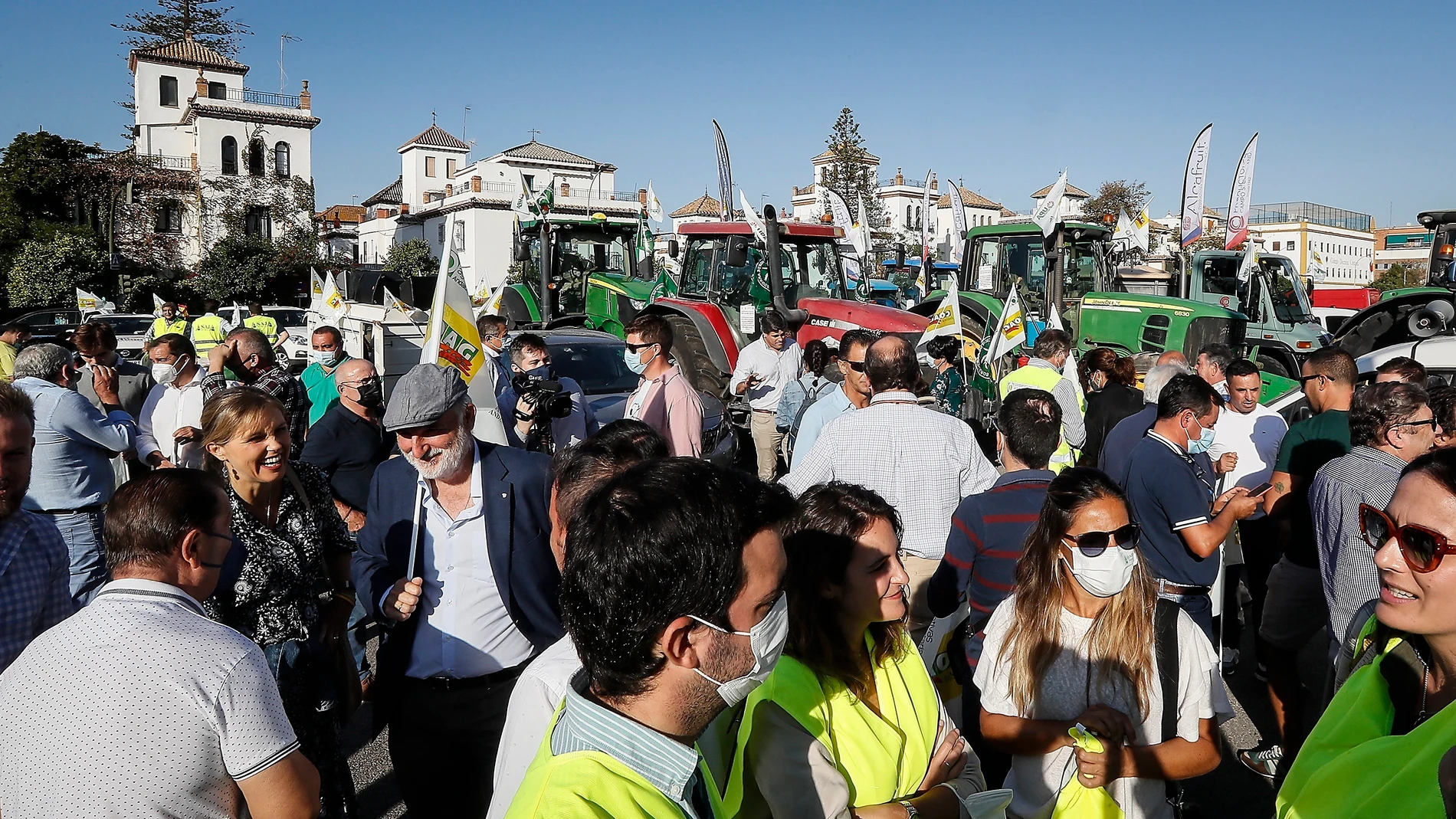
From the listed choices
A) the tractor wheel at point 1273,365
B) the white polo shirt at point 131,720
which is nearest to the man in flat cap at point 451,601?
the white polo shirt at point 131,720

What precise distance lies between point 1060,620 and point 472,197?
60142 millimetres

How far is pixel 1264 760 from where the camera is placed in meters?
4.45

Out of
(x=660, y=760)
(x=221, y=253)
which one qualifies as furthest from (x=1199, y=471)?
(x=221, y=253)

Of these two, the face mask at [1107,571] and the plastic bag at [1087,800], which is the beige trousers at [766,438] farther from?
the plastic bag at [1087,800]

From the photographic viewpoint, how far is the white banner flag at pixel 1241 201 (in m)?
17.7

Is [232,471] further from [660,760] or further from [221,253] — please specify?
[221,253]

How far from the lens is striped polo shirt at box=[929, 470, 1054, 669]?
138 inches

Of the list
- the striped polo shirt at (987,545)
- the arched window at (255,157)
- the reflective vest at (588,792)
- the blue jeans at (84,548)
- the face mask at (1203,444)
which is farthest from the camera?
the arched window at (255,157)

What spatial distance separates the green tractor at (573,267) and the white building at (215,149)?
33.1 m

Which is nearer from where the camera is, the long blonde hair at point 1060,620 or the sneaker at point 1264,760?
the long blonde hair at point 1060,620

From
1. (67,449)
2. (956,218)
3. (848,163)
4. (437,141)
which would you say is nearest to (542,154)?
(437,141)

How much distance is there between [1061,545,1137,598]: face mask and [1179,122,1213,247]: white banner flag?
16193 millimetres

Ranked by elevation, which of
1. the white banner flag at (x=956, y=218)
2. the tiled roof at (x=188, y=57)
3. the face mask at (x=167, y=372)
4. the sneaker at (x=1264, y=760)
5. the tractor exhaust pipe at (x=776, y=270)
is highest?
the tiled roof at (x=188, y=57)

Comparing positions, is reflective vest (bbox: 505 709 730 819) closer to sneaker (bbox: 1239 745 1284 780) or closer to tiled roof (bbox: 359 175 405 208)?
sneaker (bbox: 1239 745 1284 780)
